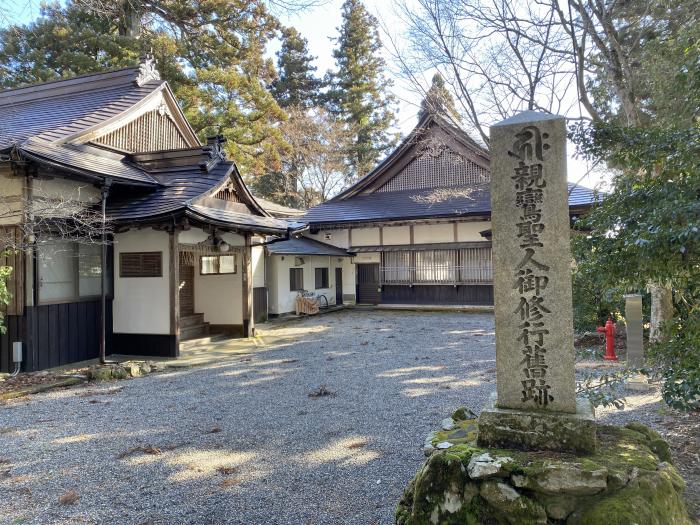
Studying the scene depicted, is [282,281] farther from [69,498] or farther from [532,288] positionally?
[532,288]

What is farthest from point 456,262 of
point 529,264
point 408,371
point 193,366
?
point 529,264

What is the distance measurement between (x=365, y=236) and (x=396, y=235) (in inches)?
56.2

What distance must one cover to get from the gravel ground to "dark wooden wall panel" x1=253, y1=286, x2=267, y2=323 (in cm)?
647

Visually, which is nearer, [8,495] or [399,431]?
[8,495]

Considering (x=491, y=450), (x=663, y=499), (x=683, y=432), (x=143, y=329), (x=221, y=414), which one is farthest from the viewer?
(x=143, y=329)

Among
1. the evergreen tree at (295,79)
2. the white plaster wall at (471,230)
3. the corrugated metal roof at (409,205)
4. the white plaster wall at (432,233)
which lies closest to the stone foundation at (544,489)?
the corrugated metal roof at (409,205)

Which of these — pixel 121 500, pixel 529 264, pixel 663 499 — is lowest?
pixel 121 500

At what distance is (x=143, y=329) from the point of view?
9.76 m

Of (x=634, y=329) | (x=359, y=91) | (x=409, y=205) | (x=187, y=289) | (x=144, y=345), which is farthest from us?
(x=359, y=91)

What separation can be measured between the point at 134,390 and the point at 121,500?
3.96m

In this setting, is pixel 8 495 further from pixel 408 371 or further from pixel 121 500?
pixel 408 371

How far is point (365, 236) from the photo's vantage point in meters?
20.0

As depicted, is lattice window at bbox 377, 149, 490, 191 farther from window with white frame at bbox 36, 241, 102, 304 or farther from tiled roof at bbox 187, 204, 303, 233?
window with white frame at bbox 36, 241, 102, 304

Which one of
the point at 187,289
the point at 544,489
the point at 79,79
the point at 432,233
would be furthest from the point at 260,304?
the point at 544,489
